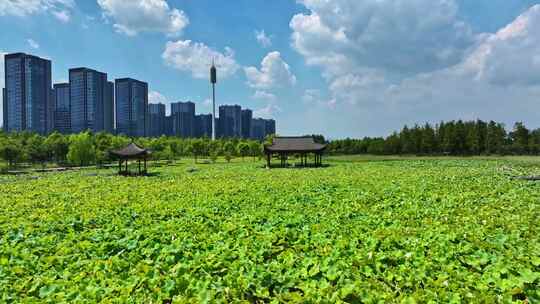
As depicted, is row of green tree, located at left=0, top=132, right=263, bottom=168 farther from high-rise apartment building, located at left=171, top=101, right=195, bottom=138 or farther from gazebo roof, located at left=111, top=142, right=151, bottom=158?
high-rise apartment building, located at left=171, top=101, right=195, bottom=138

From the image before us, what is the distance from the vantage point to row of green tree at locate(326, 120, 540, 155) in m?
59.3

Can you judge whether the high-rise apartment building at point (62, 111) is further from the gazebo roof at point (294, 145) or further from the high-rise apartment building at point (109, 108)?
the gazebo roof at point (294, 145)

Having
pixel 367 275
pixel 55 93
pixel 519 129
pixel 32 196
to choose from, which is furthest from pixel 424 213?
pixel 55 93

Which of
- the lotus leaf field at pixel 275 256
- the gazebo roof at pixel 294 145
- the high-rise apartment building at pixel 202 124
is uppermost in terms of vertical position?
the high-rise apartment building at pixel 202 124

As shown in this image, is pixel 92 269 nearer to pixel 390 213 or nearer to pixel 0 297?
pixel 0 297

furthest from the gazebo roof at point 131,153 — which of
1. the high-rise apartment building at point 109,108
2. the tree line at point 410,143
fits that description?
the high-rise apartment building at point 109,108

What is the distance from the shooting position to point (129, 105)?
9669 cm

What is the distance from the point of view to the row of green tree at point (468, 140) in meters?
59.3

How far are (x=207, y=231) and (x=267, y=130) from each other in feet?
477

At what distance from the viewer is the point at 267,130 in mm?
151250

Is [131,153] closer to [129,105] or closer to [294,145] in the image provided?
[294,145]

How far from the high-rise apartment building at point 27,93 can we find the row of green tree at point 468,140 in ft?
262

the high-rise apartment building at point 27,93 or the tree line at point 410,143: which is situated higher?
the high-rise apartment building at point 27,93

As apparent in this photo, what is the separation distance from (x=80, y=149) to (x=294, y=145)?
89.3 feet
